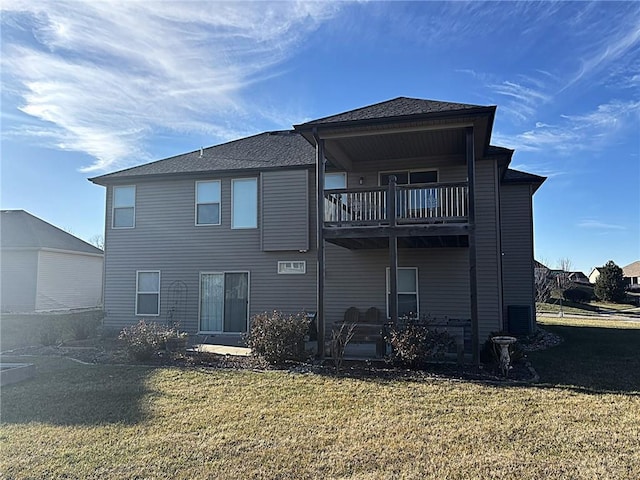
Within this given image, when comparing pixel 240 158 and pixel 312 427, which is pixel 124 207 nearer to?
pixel 240 158

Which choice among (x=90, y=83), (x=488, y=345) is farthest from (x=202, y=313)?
(x=488, y=345)

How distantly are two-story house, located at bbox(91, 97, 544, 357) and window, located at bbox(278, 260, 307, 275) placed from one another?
0.10 ft

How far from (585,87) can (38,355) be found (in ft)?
52.6

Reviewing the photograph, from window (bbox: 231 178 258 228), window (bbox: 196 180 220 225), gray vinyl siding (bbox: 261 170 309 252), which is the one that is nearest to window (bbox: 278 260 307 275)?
gray vinyl siding (bbox: 261 170 309 252)

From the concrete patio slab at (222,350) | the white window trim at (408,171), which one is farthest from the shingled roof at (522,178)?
the concrete patio slab at (222,350)

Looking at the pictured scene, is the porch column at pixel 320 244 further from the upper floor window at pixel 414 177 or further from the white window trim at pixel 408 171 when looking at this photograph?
the white window trim at pixel 408 171

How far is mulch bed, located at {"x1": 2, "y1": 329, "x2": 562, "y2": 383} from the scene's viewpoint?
25.6 ft

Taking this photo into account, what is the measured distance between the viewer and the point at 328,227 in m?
9.70

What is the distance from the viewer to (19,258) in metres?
19.4

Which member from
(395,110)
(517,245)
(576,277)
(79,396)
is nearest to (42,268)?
(79,396)

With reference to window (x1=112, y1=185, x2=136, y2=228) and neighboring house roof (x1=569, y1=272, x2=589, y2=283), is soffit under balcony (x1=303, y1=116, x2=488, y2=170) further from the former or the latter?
neighboring house roof (x1=569, y1=272, x2=589, y2=283)

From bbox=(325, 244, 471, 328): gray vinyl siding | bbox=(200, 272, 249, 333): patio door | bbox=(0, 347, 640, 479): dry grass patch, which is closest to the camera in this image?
bbox=(0, 347, 640, 479): dry grass patch

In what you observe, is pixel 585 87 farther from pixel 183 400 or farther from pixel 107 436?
pixel 107 436

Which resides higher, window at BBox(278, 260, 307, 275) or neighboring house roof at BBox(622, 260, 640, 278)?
neighboring house roof at BBox(622, 260, 640, 278)
